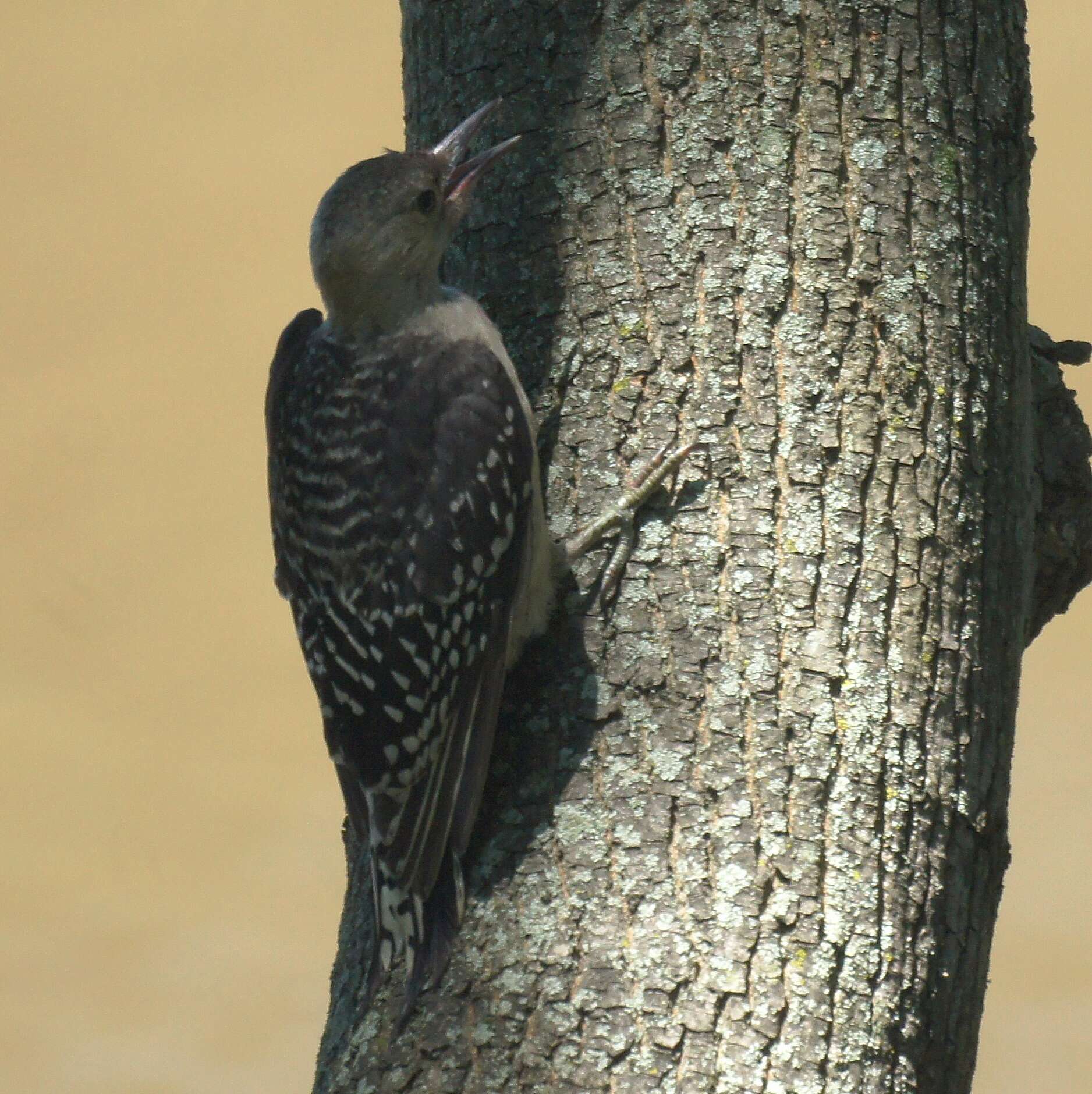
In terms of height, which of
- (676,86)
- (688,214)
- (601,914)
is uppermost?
(676,86)

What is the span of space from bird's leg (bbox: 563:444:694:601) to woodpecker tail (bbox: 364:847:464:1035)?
56 centimetres

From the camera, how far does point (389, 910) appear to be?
2430 millimetres

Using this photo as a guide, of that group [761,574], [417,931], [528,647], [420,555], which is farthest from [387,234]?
[417,931]

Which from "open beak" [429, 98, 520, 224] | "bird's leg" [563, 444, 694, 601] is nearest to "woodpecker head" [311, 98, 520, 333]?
"open beak" [429, 98, 520, 224]

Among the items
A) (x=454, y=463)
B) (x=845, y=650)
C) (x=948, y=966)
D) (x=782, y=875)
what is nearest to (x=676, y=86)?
(x=454, y=463)

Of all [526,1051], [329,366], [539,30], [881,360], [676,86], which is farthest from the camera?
[329,366]

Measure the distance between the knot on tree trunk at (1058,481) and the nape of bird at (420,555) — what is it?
95 centimetres

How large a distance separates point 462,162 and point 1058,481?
138 cm

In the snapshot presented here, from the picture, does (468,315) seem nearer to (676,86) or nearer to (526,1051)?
(676,86)

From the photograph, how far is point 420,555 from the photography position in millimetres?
2693

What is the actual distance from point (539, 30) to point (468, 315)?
560 mm

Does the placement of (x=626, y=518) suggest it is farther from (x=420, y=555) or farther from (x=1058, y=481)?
(x=1058, y=481)

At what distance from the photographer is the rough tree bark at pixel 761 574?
2.13 m

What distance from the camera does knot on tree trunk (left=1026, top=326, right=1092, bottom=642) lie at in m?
2.90
